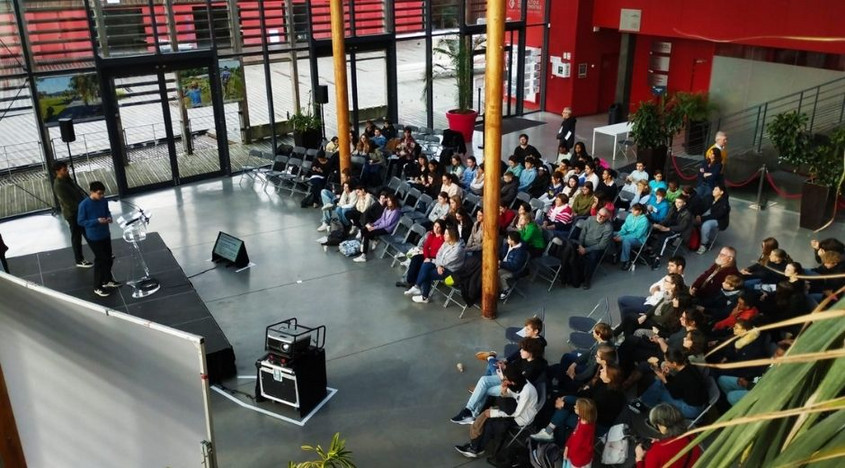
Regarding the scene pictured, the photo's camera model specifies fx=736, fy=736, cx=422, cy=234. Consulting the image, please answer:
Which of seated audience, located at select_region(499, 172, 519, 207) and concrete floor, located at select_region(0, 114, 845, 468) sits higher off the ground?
seated audience, located at select_region(499, 172, 519, 207)

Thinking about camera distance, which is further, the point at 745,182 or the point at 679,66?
the point at 679,66

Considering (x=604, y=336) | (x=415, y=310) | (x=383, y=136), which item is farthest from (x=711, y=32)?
(x=604, y=336)

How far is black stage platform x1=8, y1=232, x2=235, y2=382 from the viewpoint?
823cm

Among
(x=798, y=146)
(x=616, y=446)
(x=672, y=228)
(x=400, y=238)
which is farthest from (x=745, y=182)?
(x=616, y=446)

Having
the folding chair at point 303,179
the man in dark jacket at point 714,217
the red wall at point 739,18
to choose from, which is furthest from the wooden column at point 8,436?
the red wall at point 739,18

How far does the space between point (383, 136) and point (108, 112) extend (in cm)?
542

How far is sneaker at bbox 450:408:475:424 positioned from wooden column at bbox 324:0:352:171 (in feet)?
21.6

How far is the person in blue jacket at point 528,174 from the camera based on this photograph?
41.0ft

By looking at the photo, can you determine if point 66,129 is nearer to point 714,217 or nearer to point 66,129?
point 66,129

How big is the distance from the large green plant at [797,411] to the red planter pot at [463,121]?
57.9 ft

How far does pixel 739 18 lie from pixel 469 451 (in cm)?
1237

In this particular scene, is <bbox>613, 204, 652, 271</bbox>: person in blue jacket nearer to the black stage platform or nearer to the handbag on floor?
the handbag on floor

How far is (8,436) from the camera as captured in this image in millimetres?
3598

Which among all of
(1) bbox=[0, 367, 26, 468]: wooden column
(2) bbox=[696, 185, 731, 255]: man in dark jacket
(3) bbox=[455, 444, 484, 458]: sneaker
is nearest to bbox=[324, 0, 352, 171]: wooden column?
(2) bbox=[696, 185, 731, 255]: man in dark jacket
